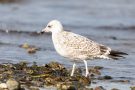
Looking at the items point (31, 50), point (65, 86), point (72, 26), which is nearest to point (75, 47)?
point (65, 86)

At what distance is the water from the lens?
13.1 meters

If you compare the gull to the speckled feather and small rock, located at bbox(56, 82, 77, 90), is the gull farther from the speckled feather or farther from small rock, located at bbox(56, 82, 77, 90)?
small rock, located at bbox(56, 82, 77, 90)

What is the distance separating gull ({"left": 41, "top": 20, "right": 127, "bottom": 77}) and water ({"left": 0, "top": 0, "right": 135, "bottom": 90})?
621 millimetres

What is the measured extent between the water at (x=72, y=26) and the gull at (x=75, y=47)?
2.04 feet

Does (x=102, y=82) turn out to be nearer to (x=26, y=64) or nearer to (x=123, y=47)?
(x=26, y=64)

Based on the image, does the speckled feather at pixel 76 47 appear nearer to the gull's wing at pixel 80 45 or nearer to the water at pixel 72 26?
the gull's wing at pixel 80 45

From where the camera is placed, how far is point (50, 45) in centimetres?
1581

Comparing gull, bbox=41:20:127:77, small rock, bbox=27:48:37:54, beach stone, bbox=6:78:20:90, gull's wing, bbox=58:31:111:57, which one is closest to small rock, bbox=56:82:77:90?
beach stone, bbox=6:78:20:90

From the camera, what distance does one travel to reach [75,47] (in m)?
11.0

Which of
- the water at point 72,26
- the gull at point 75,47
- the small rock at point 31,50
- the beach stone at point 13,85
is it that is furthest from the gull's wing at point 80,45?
the small rock at point 31,50

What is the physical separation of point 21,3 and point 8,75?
16.3m

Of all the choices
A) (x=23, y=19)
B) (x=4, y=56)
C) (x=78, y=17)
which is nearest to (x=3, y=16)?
(x=23, y=19)

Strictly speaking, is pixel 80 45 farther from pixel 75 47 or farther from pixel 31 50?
pixel 31 50

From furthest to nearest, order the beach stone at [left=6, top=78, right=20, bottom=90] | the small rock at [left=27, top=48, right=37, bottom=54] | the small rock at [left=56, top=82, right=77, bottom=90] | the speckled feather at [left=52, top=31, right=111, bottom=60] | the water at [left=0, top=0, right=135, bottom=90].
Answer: the small rock at [left=27, top=48, right=37, bottom=54] → the water at [left=0, top=0, right=135, bottom=90] → the speckled feather at [left=52, top=31, right=111, bottom=60] → the small rock at [left=56, top=82, right=77, bottom=90] → the beach stone at [left=6, top=78, right=20, bottom=90]
